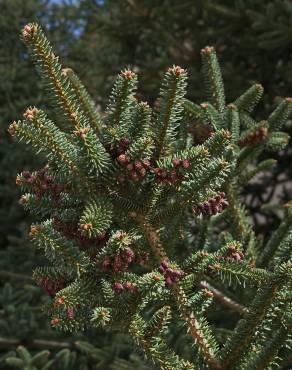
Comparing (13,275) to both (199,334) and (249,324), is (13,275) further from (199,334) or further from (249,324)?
(249,324)

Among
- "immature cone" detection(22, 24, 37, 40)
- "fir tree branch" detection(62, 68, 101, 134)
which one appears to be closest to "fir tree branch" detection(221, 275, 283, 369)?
"fir tree branch" detection(62, 68, 101, 134)

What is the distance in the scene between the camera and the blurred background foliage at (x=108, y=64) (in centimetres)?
437

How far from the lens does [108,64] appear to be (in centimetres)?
615

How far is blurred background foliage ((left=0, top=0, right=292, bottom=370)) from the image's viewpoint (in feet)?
14.3

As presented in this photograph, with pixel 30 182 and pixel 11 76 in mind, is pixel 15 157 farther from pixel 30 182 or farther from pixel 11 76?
pixel 30 182

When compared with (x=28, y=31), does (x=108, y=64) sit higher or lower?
higher

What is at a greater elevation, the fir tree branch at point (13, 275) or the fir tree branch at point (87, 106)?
the fir tree branch at point (87, 106)

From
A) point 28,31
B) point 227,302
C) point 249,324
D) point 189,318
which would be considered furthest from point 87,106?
point 227,302

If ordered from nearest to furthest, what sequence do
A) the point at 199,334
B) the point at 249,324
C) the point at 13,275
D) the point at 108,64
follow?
1. the point at 249,324
2. the point at 199,334
3. the point at 13,275
4. the point at 108,64

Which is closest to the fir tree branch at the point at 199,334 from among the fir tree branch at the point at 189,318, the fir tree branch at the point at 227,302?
the fir tree branch at the point at 189,318

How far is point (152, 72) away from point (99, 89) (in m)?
0.50

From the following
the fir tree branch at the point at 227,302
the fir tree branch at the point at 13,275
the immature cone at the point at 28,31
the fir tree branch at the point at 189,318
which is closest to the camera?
the immature cone at the point at 28,31

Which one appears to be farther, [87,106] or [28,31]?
[87,106]

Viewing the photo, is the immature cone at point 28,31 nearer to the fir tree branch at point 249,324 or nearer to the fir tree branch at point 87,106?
the fir tree branch at point 87,106
